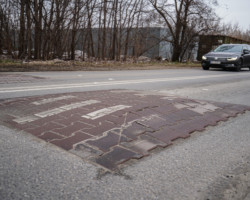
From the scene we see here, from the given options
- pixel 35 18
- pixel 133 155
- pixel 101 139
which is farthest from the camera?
pixel 35 18

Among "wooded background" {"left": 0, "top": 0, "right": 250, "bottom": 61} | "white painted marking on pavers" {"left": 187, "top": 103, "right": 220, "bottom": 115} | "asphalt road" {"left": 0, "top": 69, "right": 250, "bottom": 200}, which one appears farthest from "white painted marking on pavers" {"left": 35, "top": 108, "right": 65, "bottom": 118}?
"wooded background" {"left": 0, "top": 0, "right": 250, "bottom": 61}

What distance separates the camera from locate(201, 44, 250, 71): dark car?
15516 mm

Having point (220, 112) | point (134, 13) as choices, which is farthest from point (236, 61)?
point (220, 112)

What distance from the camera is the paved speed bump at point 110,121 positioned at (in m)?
2.59

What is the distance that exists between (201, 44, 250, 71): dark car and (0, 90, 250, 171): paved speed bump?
11581mm

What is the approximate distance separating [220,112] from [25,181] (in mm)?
3547

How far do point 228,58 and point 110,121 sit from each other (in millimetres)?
14074

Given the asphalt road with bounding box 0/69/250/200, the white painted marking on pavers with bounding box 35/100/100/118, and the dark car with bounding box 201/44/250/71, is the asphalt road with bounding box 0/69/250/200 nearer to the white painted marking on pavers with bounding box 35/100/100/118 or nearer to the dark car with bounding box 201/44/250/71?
the white painted marking on pavers with bounding box 35/100/100/118

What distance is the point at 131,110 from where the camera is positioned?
153 inches

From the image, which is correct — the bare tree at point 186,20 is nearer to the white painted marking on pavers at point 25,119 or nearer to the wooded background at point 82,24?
the wooded background at point 82,24

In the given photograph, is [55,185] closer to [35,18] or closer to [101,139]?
[101,139]

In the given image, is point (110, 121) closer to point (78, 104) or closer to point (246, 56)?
point (78, 104)

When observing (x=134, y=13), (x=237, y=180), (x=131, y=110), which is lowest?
(x=237, y=180)

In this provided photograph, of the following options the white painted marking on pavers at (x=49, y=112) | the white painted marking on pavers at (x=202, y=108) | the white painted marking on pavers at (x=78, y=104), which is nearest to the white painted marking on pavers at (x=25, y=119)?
the white painted marking on pavers at (x=49, y=112)
